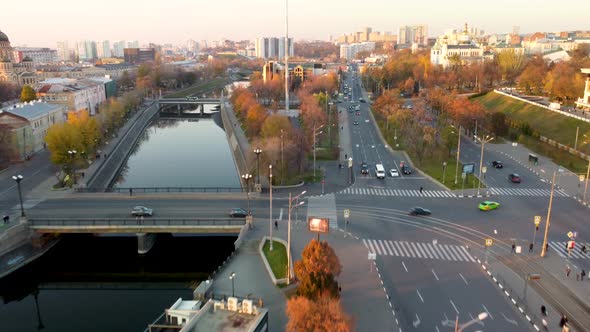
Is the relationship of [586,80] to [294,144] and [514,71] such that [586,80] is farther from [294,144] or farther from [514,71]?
[294,144]

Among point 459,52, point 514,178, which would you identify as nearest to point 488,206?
point 514,178

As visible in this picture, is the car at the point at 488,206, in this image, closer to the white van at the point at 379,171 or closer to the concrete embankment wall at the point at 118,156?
the white van at the point at 379,171

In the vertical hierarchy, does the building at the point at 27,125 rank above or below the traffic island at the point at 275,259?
above

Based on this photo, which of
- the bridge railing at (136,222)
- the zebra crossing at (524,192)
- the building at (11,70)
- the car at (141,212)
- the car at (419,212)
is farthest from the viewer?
the building at (11,70)

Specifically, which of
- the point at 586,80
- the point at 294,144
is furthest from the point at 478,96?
the point at 294,144

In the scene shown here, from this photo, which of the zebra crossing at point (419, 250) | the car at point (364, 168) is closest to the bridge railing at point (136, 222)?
the zebra crossing at point (419, 250)

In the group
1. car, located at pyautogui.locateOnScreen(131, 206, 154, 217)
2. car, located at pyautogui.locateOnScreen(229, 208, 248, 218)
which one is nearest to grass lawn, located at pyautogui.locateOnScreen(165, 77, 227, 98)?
car, located at pyautogui.locateOnScreen(131, 206, 154, 217)
